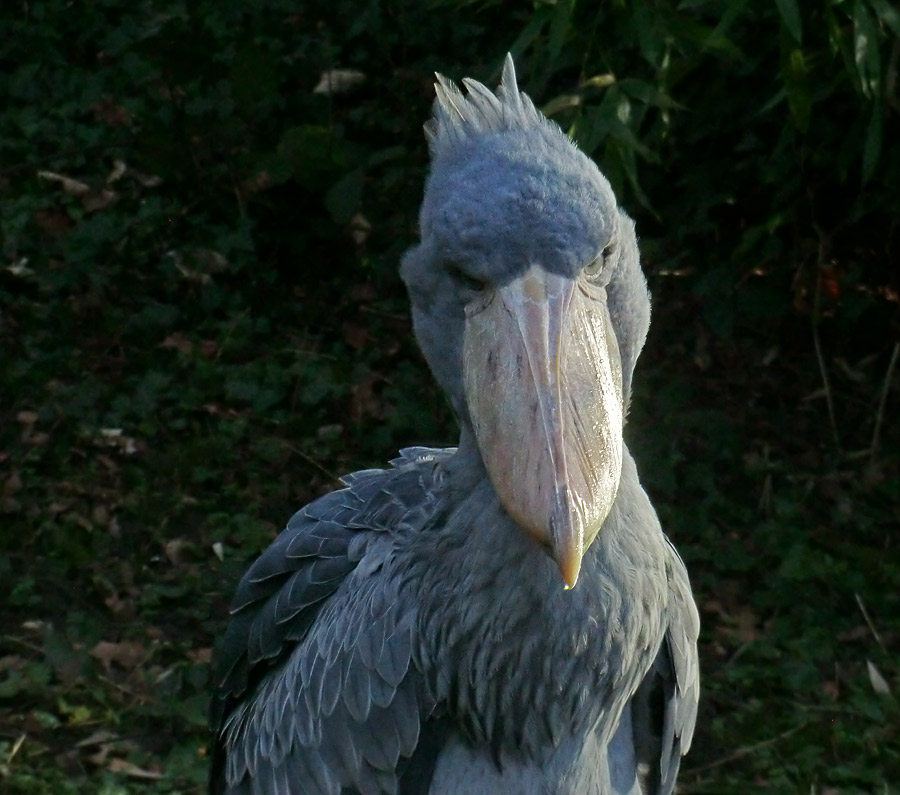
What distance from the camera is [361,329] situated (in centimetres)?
563

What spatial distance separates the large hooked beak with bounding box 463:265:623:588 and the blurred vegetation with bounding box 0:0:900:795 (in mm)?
2116

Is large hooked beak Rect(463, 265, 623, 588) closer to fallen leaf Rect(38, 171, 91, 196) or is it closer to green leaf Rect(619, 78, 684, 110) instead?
green leaf Rect(619, 78, 684, 110)

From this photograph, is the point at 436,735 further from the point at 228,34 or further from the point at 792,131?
the point at 228,34

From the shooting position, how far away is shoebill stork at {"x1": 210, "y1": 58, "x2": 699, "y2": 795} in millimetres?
1803

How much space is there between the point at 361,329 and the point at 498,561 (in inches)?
144

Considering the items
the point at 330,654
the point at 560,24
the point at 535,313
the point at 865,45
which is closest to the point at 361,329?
the point at 560,24

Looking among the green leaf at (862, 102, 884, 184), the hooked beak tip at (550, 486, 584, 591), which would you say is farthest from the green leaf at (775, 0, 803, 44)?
the hooked beak tip at (550, 486, 584, 591)

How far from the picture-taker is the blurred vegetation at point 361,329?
159 inches

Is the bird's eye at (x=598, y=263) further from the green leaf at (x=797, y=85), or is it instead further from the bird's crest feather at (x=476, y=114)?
the green leaf at (x=797, y=85)

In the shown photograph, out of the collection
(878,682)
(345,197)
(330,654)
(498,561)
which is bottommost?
(878,682)

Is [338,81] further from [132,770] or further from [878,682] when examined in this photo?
[878,682]

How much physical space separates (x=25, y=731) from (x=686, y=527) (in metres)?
2.18

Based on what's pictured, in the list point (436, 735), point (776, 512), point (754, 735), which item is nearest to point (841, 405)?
point (776, 512)

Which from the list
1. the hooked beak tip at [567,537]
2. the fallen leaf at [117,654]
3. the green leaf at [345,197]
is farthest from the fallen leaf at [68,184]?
the hooked beak tip at [567,537]
